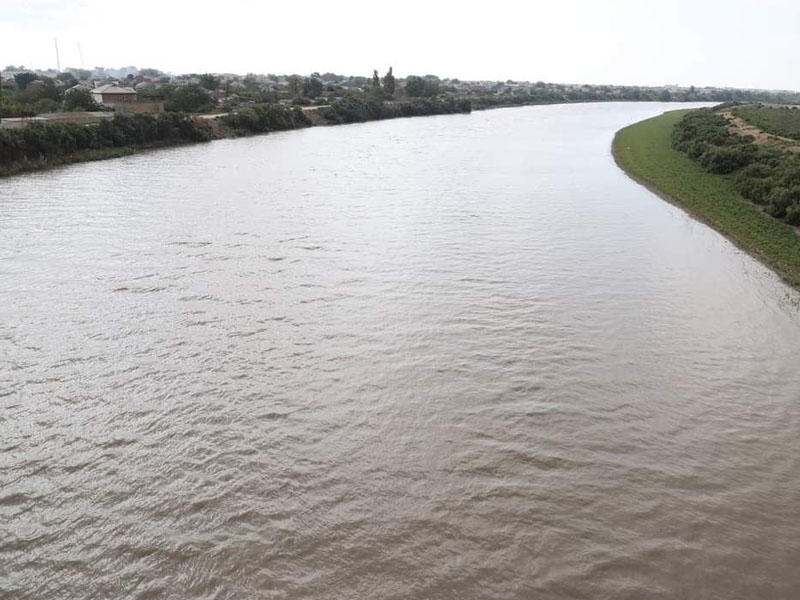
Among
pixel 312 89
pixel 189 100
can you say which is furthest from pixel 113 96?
pixel 312 89

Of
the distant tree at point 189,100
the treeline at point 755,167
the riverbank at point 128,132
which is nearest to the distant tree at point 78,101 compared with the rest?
the distant tree at point 189,100

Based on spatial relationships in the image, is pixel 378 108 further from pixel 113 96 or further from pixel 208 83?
pixel 113 96

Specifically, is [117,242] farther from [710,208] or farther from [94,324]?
[710,208]

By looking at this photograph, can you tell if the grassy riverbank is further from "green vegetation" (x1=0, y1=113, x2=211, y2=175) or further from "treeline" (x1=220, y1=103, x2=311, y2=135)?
"treeline" (x1=220, y1=103, x2=311, y2=135)

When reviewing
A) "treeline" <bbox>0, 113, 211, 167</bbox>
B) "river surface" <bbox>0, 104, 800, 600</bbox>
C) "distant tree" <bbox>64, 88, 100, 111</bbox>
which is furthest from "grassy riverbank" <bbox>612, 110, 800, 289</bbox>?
"distant tree" <bbox>64, 88, 100, 111</bbox>

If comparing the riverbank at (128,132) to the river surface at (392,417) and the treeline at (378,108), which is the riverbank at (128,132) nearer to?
the treeline at (378,108)

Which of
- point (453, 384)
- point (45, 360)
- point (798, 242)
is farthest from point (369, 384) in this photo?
point (798, 242)
